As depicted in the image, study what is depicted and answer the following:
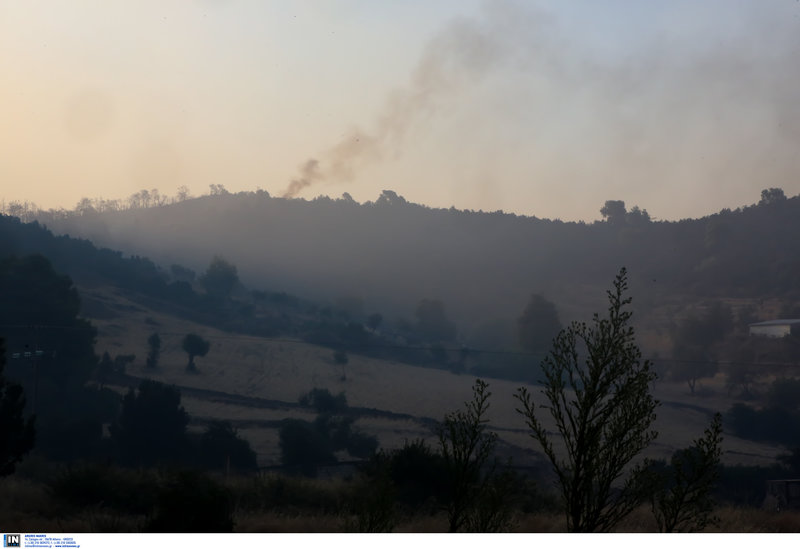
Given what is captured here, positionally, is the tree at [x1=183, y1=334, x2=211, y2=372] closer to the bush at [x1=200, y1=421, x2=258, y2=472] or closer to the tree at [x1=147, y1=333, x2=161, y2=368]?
the tree at [x1=147, y1=333, x2=161, y2=368]

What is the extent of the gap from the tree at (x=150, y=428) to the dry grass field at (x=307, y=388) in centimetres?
467

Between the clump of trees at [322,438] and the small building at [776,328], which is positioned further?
the small building at [776,328]

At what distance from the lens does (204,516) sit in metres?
16.8

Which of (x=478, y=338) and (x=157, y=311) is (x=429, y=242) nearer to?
(x=478, y=338)

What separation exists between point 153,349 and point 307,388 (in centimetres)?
1595

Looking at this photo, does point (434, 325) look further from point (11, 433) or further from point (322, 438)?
point (11, 433)

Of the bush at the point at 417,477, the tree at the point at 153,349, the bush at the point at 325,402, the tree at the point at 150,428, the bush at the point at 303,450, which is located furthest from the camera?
the tree at the point at 153,349

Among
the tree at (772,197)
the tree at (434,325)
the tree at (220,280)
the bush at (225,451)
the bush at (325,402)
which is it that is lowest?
the bush at (225,451)

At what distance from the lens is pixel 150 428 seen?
53.5 meters

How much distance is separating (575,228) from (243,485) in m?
177

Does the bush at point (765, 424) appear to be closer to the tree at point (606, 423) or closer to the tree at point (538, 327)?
the tree at point (538, 327)

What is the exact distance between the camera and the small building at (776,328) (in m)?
97.6

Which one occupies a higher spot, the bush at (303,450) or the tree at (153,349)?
the tree at (153,349)

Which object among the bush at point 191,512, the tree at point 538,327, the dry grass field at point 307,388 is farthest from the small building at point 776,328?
the bush at point 191,512
